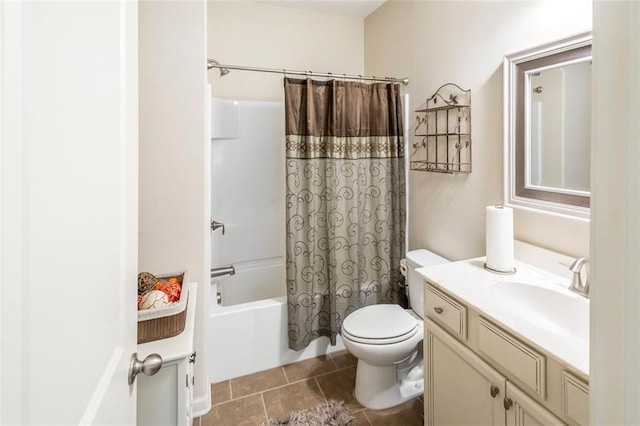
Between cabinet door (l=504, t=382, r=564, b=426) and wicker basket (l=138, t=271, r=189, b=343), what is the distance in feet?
3.73

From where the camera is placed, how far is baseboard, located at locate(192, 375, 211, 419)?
1.79 metres

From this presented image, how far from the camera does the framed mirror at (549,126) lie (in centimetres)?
135

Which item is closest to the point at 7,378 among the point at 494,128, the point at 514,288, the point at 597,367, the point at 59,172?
the point at 59,172

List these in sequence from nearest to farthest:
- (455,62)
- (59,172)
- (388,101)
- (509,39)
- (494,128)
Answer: (59,172), (509,39), (494,128), (455,62), (388,101)

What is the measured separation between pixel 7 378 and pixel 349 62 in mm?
3058

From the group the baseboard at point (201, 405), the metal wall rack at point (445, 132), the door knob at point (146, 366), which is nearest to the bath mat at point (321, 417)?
the baseboard at point (201, 405)

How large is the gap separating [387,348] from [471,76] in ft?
5.02

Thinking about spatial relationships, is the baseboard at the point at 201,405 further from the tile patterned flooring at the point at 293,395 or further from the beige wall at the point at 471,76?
the beige wall at the point at 471,76

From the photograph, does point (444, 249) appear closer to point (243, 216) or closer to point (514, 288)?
point (514, 288)

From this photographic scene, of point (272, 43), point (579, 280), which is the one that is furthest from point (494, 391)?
point (272, 43)

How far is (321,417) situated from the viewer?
175cm

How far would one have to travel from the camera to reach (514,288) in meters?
1.38

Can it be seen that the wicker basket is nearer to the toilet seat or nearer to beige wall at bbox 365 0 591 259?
the toilet seat

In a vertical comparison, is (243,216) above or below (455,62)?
below
